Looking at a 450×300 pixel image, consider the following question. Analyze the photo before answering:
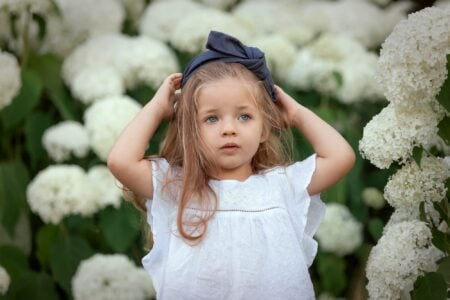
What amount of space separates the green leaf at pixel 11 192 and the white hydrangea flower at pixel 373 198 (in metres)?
1.20

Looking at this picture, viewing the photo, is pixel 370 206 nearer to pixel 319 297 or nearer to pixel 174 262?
pixel 319 297

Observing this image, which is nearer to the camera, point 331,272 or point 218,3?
point 331,272

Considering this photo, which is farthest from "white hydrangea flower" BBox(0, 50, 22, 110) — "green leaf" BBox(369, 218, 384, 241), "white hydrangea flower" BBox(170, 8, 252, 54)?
"green leaf" BBox(369, 218, 384, 241)

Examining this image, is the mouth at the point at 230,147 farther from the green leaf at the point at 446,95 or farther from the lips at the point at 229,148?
the green leaf at the point at 446,95

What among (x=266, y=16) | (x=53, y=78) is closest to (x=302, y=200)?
(x=53, y=78)

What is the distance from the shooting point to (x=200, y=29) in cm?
410

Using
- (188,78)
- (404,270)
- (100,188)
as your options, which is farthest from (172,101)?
(100,188)

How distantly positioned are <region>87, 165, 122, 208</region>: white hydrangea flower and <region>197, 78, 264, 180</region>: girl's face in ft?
4.29

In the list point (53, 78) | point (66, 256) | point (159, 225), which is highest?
point (159, 225)

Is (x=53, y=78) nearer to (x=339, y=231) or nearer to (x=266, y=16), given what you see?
(x=266, y=16)

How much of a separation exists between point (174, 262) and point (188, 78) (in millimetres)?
417

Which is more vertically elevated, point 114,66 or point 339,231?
point 114,66

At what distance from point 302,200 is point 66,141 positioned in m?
1.48

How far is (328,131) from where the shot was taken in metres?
2.59
